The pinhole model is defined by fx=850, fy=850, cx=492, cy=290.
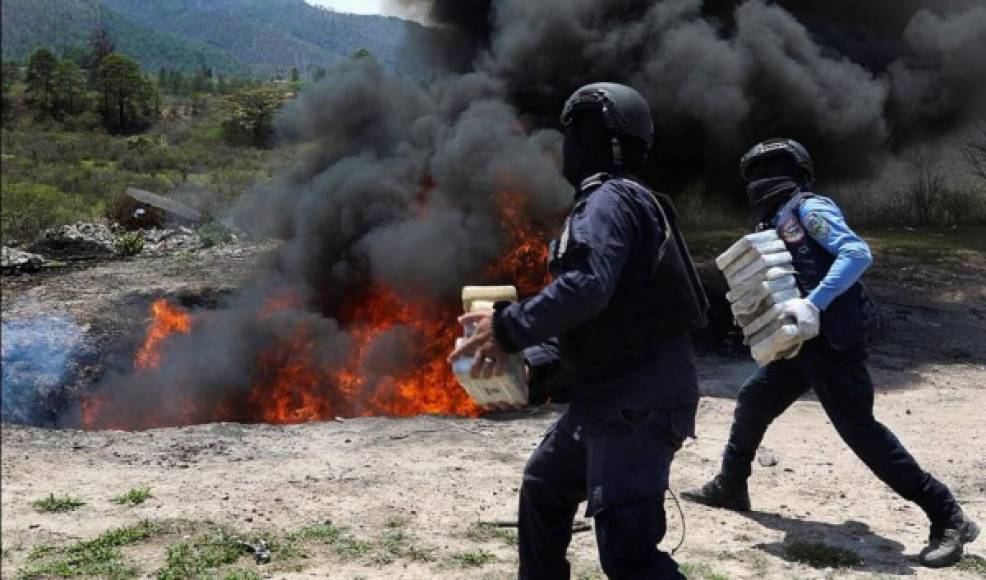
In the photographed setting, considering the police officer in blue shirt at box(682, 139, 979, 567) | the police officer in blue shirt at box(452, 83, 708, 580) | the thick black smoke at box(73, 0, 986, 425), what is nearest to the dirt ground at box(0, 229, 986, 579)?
the police officer in blue shirt at box(682, 139, 979, 567)

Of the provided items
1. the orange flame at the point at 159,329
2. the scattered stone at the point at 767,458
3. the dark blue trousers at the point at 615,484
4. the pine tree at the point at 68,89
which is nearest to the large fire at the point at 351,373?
the orange flame at the point at 159,329

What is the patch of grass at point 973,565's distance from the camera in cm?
381

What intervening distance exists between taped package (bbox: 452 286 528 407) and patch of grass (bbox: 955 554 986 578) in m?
2.49

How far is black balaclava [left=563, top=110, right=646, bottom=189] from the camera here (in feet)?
9.09

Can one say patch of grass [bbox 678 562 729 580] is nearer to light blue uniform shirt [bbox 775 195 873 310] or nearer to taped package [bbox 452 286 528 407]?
light blue uniform shirt [bbox 775 195 873 310]

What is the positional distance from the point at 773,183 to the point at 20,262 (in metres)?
11.4

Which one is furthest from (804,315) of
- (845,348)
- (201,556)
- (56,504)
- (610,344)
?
(56,504)

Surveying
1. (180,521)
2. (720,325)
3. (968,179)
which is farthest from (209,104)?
(180,521)

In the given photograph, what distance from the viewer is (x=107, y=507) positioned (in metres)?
4.41

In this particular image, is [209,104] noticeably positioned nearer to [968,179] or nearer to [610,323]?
[968,179]

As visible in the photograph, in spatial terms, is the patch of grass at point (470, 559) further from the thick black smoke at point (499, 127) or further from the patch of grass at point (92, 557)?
the thick black smoke at point (499, 127)

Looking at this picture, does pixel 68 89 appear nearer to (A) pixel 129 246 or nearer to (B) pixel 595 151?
(A) pixel 129 246

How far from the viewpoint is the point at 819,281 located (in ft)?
12.8

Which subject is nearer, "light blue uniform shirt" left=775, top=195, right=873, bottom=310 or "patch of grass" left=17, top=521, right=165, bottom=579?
"patch of grass" left=17, top=521, right=165, bottom=579
